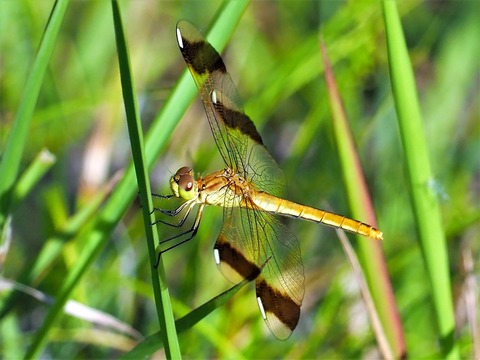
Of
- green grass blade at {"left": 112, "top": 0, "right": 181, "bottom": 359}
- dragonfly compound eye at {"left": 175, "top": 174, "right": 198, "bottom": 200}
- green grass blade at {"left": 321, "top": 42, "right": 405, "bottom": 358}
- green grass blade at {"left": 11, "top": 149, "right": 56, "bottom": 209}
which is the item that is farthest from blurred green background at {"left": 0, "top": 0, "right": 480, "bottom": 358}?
green grass blade at {"left": 112, "top": 0, "right": 181, "bottom": 359}

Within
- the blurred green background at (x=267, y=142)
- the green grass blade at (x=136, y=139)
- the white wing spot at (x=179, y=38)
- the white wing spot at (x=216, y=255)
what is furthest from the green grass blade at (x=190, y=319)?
the white wing spot at (x=179, y=38)

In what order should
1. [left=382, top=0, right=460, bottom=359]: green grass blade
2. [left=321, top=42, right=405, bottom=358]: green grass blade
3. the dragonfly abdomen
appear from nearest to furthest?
[left=382, top=0, right=460, bottom=359]: green grass blade → [left=321, top=42, right=405, bottom=358]: green grass blade → the dragonfly abdomen

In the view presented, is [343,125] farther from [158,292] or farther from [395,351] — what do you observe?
[158,292]

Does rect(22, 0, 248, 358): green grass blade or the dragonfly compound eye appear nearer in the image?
rect(22, 0, 248, 358): green grass blade

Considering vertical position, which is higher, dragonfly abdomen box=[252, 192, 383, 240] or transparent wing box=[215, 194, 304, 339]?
dragonfly abdomen box=[252, 192, 383, 240]

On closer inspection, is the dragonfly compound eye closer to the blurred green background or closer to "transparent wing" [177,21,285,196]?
"transparent wing" [177,21,285,196]

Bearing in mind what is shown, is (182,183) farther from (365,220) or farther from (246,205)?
(365,220)

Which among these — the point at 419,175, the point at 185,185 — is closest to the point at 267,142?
the point at 185,185

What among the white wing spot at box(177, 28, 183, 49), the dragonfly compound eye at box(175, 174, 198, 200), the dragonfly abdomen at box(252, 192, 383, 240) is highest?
the white wing spot at box(177, 28, 183, 49)
